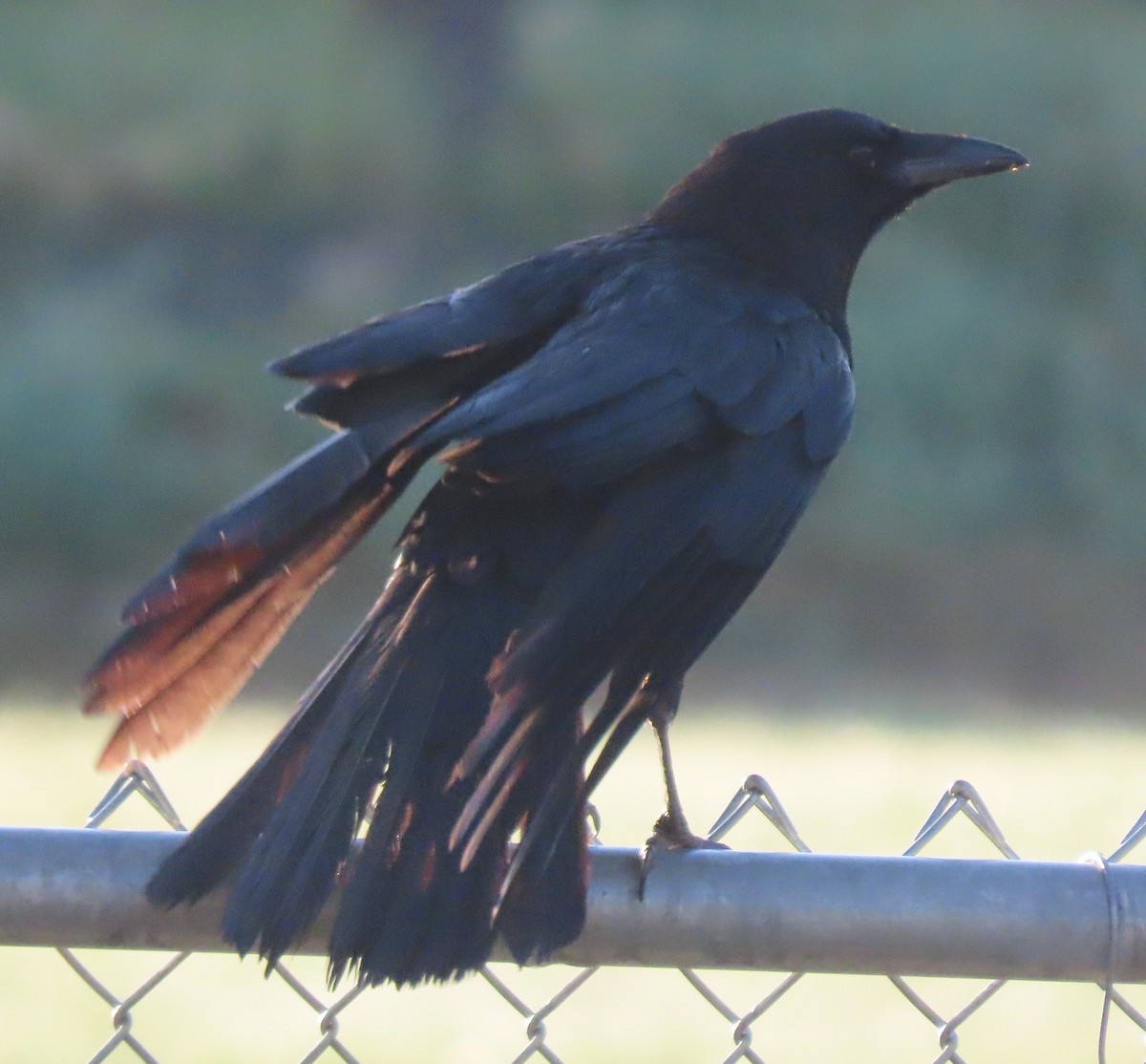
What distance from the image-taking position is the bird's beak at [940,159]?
11.1 ft

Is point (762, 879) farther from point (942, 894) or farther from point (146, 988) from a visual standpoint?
point (146, 988)

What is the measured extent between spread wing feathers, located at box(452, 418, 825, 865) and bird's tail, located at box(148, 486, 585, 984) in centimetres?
4

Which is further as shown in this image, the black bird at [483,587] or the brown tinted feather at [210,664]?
the brown tinted feather at [210,664]

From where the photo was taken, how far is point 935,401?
→ 43.6 feet

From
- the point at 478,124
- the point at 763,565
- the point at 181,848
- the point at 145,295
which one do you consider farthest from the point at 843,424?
the point at 478,124

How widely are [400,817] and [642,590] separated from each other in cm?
43

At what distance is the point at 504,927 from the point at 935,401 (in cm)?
1171

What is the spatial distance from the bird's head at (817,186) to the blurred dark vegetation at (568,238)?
6.90 meters

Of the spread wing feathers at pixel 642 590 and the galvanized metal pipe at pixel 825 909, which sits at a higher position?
the spread wing feathers at pixel 642 590

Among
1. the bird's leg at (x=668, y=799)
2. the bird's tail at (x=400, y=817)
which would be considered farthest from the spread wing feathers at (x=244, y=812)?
the bird's leg at (x=668, y=799)

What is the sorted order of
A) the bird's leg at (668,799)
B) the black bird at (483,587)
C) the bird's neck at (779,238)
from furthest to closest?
the bird's neck at (779,238) < the bird's leg at (668,799) < the black bird at (483,587)

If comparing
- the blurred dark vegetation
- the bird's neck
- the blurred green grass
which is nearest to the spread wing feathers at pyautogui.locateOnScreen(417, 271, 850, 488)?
the bird's neck

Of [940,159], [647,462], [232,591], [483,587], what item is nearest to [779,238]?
[940,159]

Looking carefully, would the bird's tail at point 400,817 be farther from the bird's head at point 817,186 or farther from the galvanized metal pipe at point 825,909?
the bird's head at point 817,186
